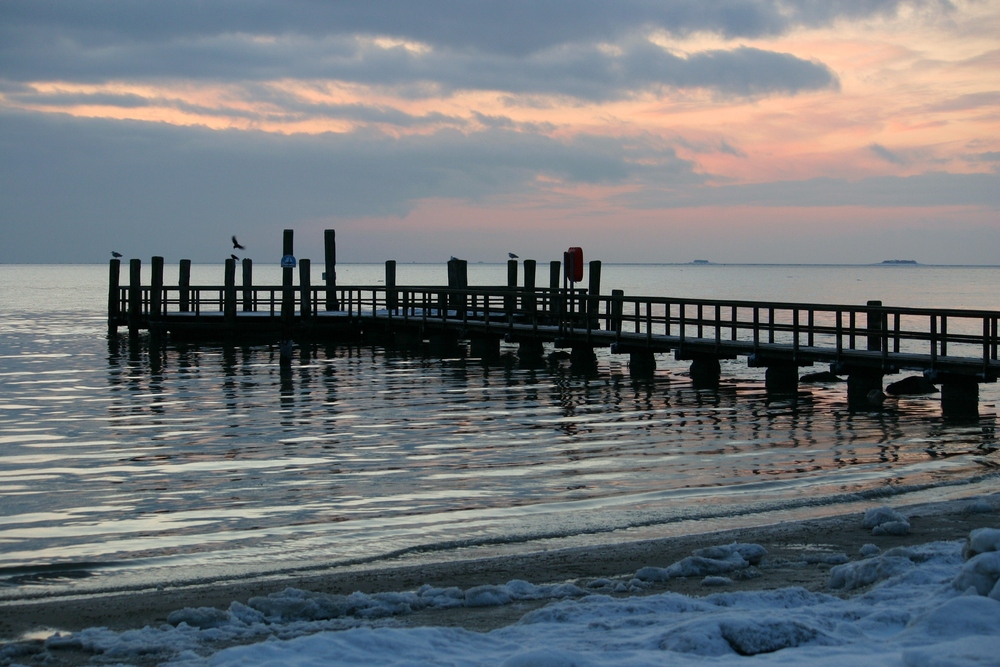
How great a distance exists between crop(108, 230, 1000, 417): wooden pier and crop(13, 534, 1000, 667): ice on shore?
1089cm

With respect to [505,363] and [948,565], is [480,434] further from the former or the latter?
[505,363]

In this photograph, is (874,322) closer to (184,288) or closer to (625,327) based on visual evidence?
(625,327)

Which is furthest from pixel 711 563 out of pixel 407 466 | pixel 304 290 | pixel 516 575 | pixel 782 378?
pixel 304 290

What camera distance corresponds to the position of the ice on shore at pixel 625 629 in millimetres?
4676

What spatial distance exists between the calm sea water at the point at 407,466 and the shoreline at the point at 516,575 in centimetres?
52

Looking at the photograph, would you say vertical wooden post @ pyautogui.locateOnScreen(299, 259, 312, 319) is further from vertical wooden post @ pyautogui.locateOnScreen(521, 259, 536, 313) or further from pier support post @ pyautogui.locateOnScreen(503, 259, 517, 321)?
vertical wooden post @ pyautogui.locateOnScreen(521, 259, 536, 313)

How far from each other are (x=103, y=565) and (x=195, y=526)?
128cm

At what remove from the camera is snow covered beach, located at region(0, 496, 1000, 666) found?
4762mm

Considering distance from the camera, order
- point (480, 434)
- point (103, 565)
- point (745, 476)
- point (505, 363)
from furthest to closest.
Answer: point (505, 363), point (480, 434), point (745, 476), point (103, 565)

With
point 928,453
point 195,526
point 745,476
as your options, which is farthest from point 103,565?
point 928,453

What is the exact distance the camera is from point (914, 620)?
16.3 feet

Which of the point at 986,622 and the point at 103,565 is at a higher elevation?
the point at 986,622

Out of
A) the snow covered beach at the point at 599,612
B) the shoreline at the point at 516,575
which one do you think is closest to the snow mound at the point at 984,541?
the snow covered beach at the point at 599,612

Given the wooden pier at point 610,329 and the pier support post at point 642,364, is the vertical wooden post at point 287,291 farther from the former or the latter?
the pier support post at point 642,364
